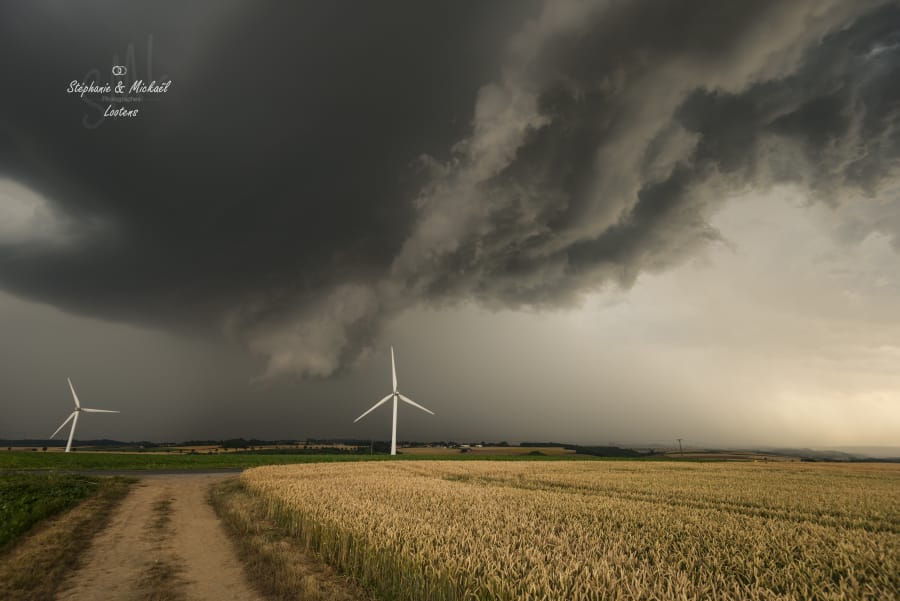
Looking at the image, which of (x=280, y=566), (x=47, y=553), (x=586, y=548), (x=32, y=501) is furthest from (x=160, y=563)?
(x=32, y=501)

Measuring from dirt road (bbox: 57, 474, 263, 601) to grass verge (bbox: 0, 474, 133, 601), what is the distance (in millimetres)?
348

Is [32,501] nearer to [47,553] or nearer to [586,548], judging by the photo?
[47,553]

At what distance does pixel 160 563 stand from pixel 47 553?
3.24 metres

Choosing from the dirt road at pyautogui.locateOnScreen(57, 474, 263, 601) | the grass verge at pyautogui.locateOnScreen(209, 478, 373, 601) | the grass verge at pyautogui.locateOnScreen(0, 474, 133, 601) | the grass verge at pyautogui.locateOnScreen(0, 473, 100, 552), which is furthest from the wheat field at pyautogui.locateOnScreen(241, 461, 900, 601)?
the grass verge at pyautogui.locateOnScreen(0, 473, 100, 552)

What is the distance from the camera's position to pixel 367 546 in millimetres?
9820

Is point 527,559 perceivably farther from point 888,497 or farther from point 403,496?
point 888,497

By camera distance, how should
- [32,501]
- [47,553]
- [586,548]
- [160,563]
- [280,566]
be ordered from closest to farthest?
[586,548], [280,566], [160,563], [47,553], [32,501]

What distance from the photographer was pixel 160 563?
11.1m

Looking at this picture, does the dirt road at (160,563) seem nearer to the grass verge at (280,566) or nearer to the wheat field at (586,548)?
the grass verge at (280,566)

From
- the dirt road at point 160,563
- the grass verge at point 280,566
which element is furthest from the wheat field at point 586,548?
the dirt road at point 160,563

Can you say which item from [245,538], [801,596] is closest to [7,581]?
[245,538]

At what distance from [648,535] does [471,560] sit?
21.5 feet

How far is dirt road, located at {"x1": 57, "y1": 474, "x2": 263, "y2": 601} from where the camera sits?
901 cm

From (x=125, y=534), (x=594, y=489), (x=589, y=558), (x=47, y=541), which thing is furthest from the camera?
(x=594, y=489)
